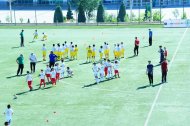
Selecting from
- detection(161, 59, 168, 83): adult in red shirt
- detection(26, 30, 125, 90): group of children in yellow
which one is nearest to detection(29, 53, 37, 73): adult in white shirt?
detection(26, 30, 125, 90): group of children in yellow

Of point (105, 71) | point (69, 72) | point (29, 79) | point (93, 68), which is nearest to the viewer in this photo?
point (29, 79)

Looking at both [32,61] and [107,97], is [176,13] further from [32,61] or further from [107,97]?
[107,97]

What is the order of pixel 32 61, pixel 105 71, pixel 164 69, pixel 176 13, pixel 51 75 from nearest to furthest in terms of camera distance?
pixel 164 69
pixel 51 75
pixel 105 71
pixel 32 61
pixel 176 13

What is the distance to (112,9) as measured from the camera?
102m

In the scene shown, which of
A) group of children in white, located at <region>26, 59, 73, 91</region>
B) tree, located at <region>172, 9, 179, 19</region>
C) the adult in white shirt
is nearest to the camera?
group of children in white, located at <region>26, 59, 73, 91</region>

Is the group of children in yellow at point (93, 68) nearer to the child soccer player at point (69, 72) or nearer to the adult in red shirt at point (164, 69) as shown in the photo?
the child soccer player at point (69, 72)

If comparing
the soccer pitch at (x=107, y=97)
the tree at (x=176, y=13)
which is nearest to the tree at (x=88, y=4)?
the tree at (x=176, y=13)

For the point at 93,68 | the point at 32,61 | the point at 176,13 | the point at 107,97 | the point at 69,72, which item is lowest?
the point at 107,97

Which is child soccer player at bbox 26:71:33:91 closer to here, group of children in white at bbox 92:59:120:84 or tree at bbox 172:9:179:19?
group of children in white at bbox 92:59:120:84

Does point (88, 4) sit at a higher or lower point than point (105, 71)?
higher

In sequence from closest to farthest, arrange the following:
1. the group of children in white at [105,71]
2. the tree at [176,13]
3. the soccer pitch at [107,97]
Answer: the soccer pitch at [107,97] < the group of children in white at [105,71] < the tree at [176,13]

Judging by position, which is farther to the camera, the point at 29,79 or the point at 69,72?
the point at 69,72

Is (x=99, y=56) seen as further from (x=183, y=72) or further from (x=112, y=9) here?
(x=112, y=9)

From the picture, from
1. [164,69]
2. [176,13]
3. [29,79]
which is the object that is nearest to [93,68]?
[29,79]
